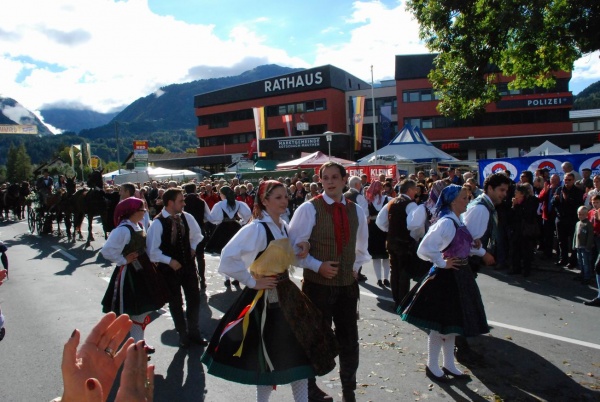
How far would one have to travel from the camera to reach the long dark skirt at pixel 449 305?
14.3ft

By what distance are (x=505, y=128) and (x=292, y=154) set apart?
72.9 feet

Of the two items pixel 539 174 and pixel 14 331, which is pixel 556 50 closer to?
pixel 539 174

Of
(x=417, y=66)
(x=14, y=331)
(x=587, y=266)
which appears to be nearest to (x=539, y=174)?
(x=587, y=266)

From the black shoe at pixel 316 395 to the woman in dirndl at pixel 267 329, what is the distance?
2.47 feet

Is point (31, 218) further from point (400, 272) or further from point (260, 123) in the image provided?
point (260, 123)

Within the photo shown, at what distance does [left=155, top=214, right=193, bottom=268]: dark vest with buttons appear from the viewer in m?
5.38

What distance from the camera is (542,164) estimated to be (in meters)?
12.3

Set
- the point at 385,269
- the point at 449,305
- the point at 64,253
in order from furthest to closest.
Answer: the point at 64,253 < the point at 385,269 < the point at 449,305

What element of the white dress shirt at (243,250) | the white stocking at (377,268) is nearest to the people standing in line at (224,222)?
the white stocking at (377,268)

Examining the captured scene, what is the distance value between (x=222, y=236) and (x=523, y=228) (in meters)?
5.86

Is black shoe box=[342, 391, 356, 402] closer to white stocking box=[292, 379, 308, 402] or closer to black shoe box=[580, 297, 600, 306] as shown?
white stocking box=[292, 379, 308, 402]

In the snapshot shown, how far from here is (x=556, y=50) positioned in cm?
1083

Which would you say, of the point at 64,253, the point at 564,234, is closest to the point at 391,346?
the point at 564,234

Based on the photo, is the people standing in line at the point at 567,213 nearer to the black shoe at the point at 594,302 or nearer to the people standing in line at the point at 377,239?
the black shoe at the point at 594,302
